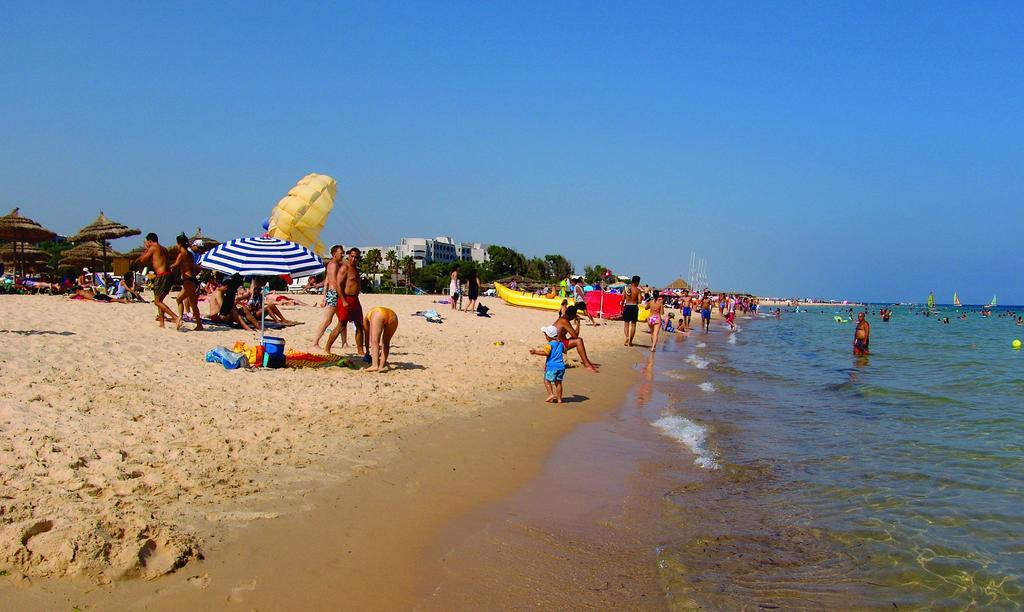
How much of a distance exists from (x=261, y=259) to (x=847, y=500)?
8262 mm

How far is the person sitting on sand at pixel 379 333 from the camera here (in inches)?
A: 337

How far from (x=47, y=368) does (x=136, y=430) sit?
2288 millimetres

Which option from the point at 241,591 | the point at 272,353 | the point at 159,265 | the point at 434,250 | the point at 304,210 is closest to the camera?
the point at 241,591

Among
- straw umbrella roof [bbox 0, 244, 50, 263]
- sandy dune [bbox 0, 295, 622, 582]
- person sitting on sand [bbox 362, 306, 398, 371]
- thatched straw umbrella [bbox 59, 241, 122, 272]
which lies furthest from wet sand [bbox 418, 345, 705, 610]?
straw umbrella roof [bbox 0, 244, 50, 263]

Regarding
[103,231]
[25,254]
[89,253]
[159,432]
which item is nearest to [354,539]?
[159,432]

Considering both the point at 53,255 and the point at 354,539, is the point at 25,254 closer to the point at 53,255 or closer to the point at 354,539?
the point at 53,255

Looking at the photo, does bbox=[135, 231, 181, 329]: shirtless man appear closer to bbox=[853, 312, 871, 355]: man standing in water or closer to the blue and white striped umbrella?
the blue and white striped umbrella

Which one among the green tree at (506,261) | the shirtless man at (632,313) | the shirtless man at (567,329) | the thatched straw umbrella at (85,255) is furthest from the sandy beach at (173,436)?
the green tree at (506,261)

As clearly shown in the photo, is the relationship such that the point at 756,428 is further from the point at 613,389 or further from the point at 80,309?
the point at 80,309

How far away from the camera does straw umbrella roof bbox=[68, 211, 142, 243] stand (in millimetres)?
21000

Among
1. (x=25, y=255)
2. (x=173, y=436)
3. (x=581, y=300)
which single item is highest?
(x=25, y=255)

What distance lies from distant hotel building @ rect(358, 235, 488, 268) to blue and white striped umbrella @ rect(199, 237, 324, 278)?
4718 inches

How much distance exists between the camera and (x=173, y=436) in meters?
4.88

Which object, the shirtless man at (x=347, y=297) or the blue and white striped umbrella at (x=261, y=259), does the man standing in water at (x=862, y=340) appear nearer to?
the shirtless man at (x=347, y=297)
